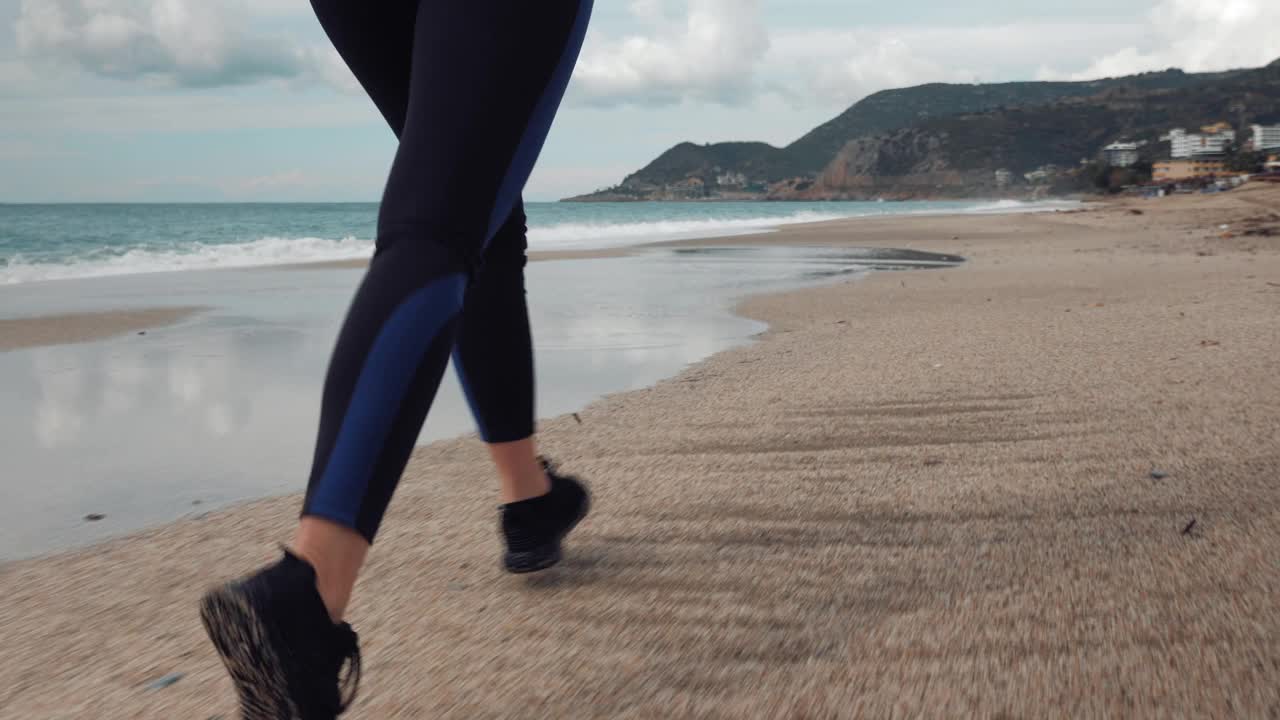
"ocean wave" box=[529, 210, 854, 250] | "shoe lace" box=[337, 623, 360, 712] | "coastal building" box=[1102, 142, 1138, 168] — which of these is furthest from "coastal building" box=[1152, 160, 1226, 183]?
"shoe lace" box=[337, 623, 360, 712]

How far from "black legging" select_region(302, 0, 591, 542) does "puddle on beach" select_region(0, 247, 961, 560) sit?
115 cm

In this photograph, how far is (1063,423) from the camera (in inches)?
84.0

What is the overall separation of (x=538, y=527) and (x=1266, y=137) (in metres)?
85.8

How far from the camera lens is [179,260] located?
14578 millimetres

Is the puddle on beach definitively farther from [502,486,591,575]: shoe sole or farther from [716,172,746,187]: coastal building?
[716,172,746,187]: coastal building

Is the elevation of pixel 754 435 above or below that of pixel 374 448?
below

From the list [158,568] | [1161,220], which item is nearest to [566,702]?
[158,568]

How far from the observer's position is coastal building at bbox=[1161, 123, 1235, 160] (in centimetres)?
6819

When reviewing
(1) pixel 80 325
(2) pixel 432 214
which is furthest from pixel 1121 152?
(2) pixel 432 214

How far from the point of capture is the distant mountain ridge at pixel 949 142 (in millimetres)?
85875

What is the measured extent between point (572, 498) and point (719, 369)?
2047 millimetres

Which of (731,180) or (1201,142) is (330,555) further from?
(731,180)

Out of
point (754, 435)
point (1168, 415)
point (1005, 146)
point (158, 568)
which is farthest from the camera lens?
point (1005, 146)

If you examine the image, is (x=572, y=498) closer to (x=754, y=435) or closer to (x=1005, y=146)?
(x=754, y=435)
